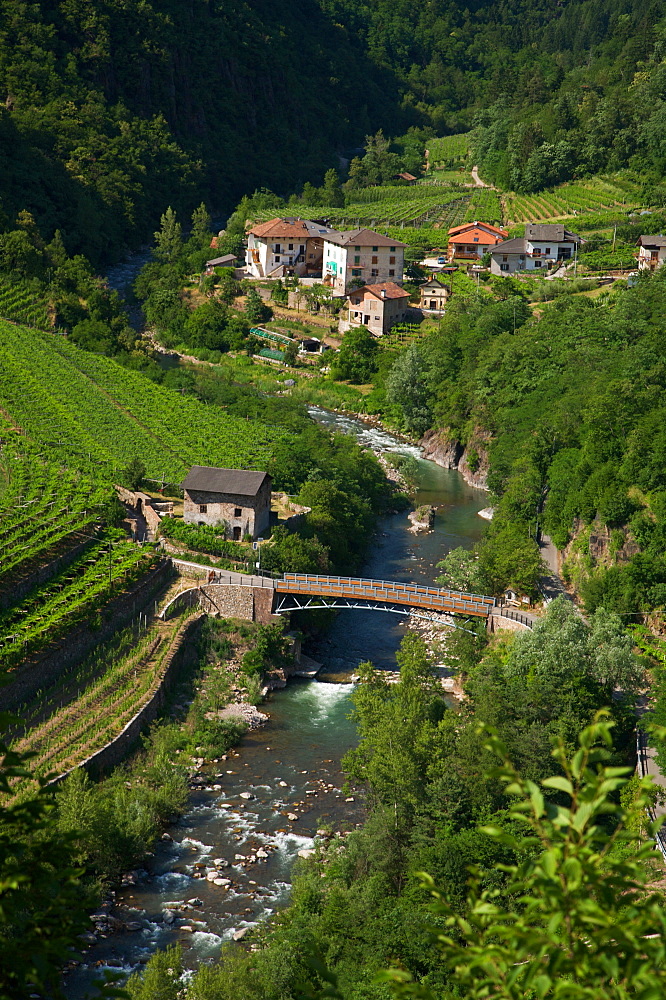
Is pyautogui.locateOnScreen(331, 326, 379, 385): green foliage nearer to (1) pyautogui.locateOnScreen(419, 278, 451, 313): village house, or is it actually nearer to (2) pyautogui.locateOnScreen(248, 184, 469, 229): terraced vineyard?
→ (1) pyautogui.locateOnScreen(419, 278, 451, 313): village house

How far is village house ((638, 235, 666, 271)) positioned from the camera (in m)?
79.4

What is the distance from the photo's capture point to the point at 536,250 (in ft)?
279

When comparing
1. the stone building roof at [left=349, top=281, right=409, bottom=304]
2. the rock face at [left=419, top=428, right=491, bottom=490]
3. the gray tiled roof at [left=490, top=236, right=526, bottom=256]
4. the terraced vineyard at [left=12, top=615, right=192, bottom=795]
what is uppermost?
the gray tiled roof at [left=490, top=236, right=526, bottom=256]

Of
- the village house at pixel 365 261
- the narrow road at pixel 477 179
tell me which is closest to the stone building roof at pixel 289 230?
the village house at pixel 365 261

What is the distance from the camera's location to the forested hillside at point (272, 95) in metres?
102

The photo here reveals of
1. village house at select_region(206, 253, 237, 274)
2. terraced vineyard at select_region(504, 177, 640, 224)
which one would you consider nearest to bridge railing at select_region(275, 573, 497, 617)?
village house at select_region(206, 253, 237, 274)

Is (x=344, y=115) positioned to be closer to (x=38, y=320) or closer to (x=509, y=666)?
(x=38, y=320)

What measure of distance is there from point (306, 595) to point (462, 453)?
78.4 ft

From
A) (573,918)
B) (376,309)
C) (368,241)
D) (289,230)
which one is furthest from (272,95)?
(573,918)

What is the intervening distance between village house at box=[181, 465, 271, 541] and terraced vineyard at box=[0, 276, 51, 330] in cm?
3530

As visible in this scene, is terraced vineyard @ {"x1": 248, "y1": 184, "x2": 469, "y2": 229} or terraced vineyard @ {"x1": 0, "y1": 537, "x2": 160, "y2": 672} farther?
terraced vineyard @ {"x1": 248, "y1": 184, "x2": 469, "y2": 229}

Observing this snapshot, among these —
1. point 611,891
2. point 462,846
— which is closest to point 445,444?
point 462,846

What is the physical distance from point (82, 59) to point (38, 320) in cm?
5717

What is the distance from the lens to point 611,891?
8.56 meters
